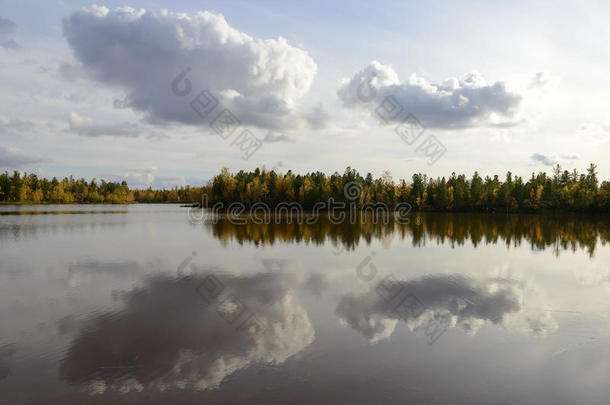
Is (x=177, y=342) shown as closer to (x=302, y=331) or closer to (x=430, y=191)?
(x=302, y=331)

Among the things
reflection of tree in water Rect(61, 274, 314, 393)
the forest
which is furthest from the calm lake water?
the forest

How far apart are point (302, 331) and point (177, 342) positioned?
445 cm

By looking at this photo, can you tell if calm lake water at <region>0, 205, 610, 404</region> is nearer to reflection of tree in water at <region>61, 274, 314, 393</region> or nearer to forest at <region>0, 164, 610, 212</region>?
reflection of tree in water at <region>61, 274, 314, 393</region>

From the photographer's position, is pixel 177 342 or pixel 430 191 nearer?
pixel 177 342

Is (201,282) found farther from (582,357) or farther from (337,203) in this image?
(337,203)

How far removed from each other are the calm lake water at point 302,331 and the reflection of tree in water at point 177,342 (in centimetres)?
6

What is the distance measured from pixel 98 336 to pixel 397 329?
10927 millimetres

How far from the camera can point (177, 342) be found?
41.7 feet

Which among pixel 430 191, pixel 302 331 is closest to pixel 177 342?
pixel 302 331

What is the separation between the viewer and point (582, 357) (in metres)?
11.9

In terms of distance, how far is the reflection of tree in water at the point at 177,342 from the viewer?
1027 centimetres

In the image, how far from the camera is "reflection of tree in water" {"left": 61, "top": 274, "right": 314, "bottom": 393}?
10.3m

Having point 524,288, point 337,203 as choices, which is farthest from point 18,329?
point 337,203

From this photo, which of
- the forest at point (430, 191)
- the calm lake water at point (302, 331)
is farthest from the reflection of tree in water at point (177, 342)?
the forest at point (430, 191)
